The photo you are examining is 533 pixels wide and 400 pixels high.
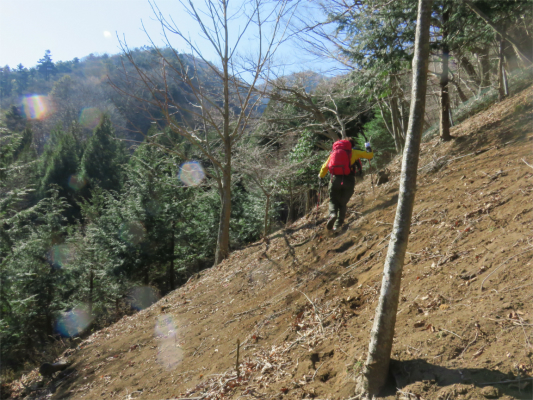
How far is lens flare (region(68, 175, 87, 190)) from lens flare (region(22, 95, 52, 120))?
89.4 ft

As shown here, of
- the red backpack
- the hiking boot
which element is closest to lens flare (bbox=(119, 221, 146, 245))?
the hiking boot

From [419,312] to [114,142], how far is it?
44.1 metres

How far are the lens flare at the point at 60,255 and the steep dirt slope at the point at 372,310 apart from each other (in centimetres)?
1121

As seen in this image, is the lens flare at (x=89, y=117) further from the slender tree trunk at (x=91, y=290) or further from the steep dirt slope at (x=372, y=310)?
the steep dirt slope at (x=372, y=310)

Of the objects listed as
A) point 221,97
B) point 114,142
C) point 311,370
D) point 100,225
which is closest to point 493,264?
point 311,370

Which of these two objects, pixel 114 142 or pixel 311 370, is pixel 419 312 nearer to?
pixel 311 370

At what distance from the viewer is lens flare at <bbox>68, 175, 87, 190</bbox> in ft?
132

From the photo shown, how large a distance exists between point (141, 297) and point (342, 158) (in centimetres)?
1525

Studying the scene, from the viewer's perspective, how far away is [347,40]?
32.8 ft

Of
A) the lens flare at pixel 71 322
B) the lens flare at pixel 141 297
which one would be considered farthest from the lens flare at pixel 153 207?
the lens flare at pixel 71 322

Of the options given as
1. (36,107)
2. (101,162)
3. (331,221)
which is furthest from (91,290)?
(36,107)

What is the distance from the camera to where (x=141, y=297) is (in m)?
18.7

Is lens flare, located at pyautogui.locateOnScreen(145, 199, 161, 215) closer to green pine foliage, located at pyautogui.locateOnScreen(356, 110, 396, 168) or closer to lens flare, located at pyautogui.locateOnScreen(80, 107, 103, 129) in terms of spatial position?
green pine foliage, located at pyautogui.locateOnScreen(356, 110, 396, 168)

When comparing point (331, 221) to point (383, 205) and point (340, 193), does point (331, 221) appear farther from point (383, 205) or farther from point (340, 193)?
point (383, 205)
